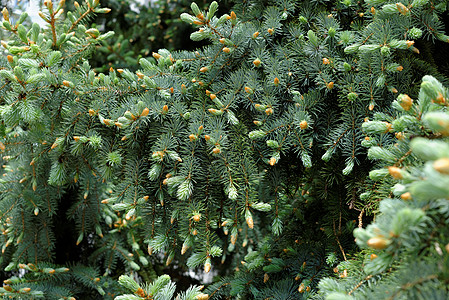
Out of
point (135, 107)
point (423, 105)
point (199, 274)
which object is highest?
point (423, 105)

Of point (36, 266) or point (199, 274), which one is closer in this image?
point (36, 266)

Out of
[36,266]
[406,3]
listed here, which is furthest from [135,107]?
[36,266]

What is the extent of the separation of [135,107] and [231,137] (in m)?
0.26

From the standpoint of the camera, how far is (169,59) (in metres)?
1.02

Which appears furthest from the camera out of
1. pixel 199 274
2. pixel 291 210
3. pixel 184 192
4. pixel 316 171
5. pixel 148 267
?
pixel 199 274

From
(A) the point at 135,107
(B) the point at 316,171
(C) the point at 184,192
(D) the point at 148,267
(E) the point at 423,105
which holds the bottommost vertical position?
(D) the point at 148,267

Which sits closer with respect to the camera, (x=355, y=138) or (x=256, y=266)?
(x=355, y=138)

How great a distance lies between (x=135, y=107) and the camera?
858mm

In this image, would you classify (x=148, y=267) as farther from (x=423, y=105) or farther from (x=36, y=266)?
(x=423, y=105)

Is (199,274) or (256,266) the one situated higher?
Result: (256,266)

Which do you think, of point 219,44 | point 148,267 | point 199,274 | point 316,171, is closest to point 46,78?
point 219,44

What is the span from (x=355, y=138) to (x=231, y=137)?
320 mm

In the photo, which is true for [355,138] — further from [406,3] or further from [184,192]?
[184,192]

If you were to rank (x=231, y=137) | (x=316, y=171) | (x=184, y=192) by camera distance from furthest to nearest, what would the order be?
A: 1. (x=316, y=171)
2. (x=231, y=137)
3. (x=184, y=192)
